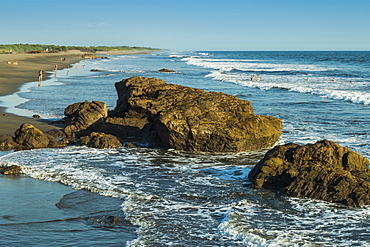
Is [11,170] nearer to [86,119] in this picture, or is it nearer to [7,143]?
[7,143]

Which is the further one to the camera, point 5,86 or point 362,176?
point 5,86

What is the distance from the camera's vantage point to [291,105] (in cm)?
2367

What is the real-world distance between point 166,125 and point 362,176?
561cm

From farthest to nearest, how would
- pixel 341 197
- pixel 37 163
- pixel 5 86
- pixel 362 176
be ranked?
pixel 5 86, pixel 37 163, pixel 362 176, pixel 341 197

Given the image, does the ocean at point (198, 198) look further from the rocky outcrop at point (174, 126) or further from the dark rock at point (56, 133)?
the dark rock at point (56, 133)

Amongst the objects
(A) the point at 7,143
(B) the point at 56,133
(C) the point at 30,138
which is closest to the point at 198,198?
(C) the point at 30,138

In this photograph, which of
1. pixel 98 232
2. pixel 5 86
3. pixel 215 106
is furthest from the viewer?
pixel 5 86

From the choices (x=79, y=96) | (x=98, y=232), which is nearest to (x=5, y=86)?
(x=79, y=96)

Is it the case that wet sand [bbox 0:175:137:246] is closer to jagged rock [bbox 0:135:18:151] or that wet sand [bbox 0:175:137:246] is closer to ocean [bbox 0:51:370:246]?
ocean [bbox 0:51:370:246]

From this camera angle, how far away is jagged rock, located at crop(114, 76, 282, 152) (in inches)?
485

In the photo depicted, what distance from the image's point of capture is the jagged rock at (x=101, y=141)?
42.6 ft

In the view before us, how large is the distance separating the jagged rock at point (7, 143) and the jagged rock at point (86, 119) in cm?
200

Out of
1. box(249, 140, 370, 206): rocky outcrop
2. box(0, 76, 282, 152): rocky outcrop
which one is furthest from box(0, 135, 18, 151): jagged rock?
box(249, 140, 370, 206): rocky outcrop

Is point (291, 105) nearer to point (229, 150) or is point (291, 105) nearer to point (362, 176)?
point (229, 150)
